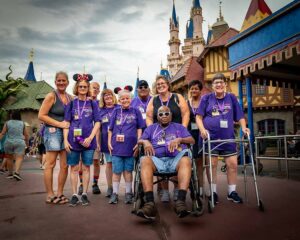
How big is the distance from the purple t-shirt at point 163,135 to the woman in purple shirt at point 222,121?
0.34m

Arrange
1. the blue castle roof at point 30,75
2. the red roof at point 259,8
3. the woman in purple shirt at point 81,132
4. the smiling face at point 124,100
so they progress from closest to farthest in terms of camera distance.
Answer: the woman in purple shirt at point 81,132 < the smiling face at point 124,100 < the red roof at point 259,8 < the blue castle roof at point 30,75

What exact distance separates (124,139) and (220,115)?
57.3 inches

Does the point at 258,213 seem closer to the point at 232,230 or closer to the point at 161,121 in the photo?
the point at 232,230

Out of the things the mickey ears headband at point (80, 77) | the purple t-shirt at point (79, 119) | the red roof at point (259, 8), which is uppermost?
the red roof at point (259, 8)

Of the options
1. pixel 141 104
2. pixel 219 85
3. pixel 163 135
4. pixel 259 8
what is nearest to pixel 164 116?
pixel 163 135

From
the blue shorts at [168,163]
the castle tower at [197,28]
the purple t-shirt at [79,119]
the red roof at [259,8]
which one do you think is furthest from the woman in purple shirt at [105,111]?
the castle tower at [197,28]

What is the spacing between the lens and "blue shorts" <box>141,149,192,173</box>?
3.12 meters

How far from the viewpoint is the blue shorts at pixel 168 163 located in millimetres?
3115

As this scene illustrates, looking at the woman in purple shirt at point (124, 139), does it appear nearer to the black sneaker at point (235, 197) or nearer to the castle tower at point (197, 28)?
the black sneaker at point (235, 197)

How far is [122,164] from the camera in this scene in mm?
3951

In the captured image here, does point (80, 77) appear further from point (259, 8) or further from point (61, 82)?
point (259, 8)

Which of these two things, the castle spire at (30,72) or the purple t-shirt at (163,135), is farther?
the castle spire at (30,72)

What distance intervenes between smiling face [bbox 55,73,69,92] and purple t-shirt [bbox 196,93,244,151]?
80.9 inches

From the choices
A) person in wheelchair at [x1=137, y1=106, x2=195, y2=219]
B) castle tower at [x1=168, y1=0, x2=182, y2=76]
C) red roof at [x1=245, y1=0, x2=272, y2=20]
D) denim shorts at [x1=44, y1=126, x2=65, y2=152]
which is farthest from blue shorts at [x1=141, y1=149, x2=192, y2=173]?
castle tower at [x1=168, y1=0, x2=182, y2=76]
